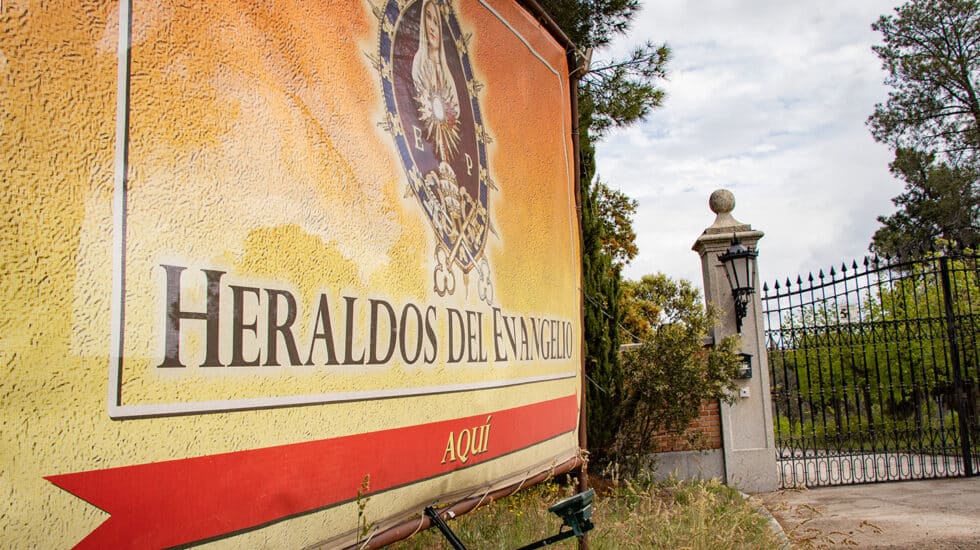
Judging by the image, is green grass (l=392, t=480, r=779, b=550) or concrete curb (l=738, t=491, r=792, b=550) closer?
green grass (l=392, t=480, r=779, b=550)

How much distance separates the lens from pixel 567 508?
204 cm

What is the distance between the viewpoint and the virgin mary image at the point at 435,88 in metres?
2.33

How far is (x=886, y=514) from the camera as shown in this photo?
6.30 meters

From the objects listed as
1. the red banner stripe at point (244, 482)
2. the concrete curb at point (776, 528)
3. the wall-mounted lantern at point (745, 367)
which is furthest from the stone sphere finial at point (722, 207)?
the red banner stripe at point (244, 482)

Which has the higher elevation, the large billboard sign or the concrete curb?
the large billboard sign

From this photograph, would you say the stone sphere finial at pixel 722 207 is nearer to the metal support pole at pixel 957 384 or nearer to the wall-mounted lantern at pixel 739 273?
the wall-mounted lantern at pixel 739 273

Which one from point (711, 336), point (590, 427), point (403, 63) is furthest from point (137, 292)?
point (711, 336)

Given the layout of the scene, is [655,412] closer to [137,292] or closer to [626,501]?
[626,501]

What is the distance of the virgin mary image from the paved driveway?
10.5ft

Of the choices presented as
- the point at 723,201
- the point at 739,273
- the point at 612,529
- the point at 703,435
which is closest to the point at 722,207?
the point at 723,201

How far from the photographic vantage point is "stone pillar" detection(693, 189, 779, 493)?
7.52 m

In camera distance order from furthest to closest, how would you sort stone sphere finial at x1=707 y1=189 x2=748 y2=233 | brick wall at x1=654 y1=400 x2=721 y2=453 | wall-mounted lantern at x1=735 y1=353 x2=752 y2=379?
stone sphere finial at x1=707 y1=189 x2=748 y2=233
wall-mounted lantern at x1=735 y1=353 x2=752 y2=379
brick wall at x1=654 y1=400 x2=721 y2=453

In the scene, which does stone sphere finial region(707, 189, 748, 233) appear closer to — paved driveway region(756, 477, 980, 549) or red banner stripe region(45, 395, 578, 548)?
paved driveway region(756, 477, 980, 549)

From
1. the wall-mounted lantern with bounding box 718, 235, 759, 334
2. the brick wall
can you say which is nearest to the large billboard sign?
the brick wall
